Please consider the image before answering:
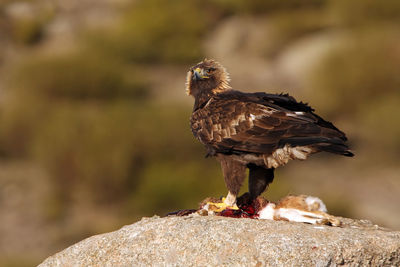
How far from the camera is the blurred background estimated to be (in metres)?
24.5

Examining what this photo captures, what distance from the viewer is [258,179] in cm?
907

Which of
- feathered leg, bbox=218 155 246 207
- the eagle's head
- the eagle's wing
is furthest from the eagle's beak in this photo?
feathered leg, bbox=218 155 246 207

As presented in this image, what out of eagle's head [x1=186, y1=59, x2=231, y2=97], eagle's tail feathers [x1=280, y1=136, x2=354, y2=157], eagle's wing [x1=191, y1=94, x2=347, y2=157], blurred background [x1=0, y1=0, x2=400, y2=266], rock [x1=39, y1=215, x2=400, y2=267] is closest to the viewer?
rock [x1=39, y1=215, x2=400, y2=267]

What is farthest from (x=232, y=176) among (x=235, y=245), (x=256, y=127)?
(x=235, y=245)

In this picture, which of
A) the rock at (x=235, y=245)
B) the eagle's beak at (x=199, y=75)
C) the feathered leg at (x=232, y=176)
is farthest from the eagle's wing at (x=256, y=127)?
the rock at (x=235, y=245)

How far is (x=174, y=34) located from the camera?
45.6m

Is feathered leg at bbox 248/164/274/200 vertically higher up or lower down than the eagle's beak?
lower down

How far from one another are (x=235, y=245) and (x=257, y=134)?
1627 millimetres

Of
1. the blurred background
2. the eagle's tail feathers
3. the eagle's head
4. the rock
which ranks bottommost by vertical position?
the rock

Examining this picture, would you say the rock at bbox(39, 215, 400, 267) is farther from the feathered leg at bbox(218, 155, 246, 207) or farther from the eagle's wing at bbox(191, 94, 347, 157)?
the eagle's wing at bbox(191, 94, 347, 157)

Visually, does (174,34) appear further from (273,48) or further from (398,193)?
(398,193)

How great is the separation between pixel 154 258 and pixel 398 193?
19.1 meters

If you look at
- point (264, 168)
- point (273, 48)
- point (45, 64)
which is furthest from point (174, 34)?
point (264, 168)

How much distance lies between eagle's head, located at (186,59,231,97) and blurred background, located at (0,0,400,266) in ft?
32.0
